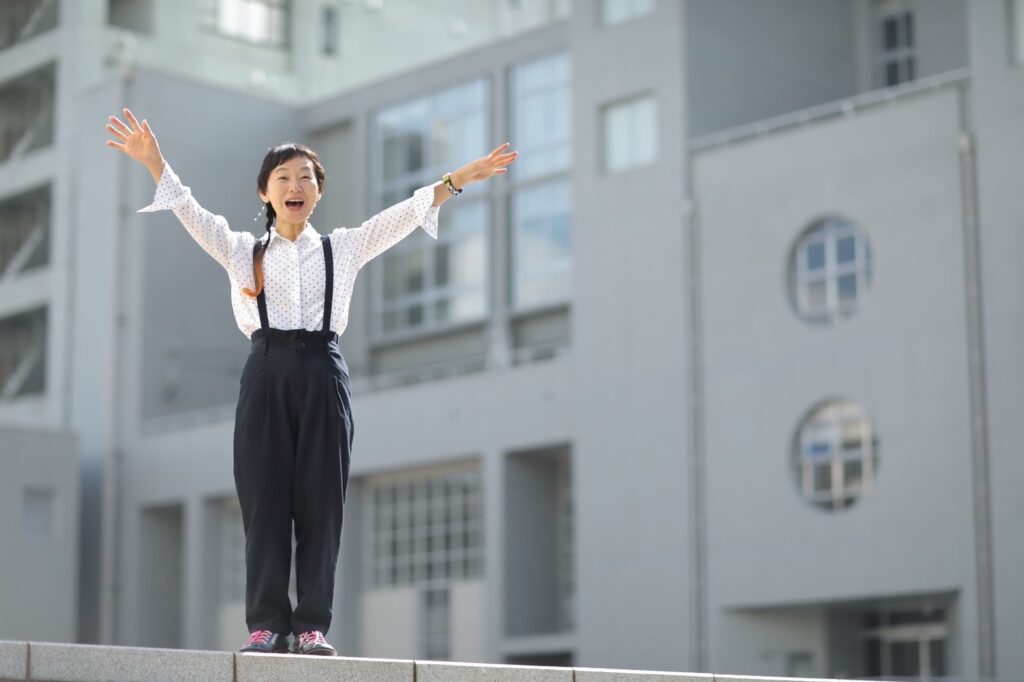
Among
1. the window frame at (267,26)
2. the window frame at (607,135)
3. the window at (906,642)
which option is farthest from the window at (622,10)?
the window frame at (267,26)

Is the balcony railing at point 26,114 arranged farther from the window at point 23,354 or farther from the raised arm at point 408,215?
the raised arm at point 408,215

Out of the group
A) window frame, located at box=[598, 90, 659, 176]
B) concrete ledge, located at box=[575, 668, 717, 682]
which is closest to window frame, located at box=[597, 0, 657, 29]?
window frame, located at box=[598, 90, 659, 176]

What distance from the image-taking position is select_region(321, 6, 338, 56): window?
181 ft

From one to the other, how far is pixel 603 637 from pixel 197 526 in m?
13.3

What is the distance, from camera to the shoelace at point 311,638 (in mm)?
8352

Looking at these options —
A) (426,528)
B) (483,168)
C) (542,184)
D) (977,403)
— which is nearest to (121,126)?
(483,168)

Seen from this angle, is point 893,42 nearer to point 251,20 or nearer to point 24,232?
point 251,20

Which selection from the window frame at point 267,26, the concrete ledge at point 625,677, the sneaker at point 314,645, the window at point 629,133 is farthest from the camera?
the window frame at point 267,26

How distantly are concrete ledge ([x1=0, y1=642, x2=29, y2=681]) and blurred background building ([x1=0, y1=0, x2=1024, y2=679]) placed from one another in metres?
25.2

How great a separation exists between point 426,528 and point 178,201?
34.5m

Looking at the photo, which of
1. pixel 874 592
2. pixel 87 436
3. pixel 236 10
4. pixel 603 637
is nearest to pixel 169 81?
pixel 236 10

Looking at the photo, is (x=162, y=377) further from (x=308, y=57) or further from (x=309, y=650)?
(x=309, y=650)

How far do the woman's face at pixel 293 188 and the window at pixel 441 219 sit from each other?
36.9m

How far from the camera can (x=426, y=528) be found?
42844 millimetres
